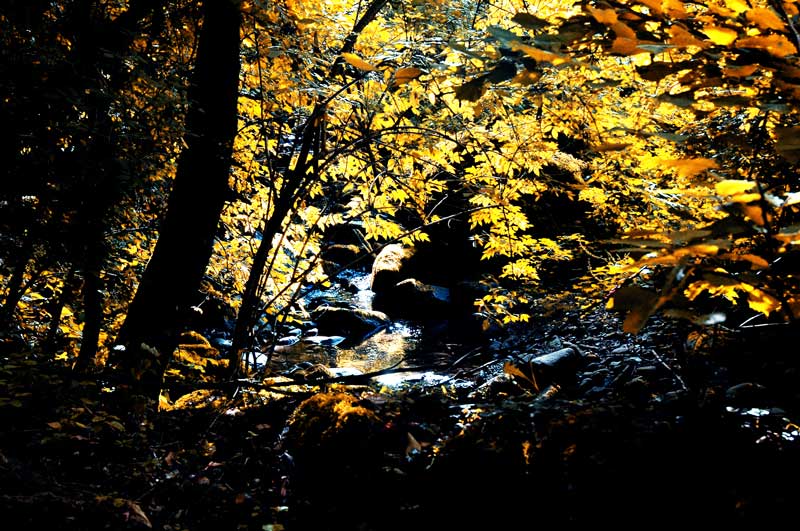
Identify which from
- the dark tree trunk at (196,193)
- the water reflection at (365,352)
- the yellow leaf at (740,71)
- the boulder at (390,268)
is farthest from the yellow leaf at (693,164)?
the boulder at (390,268)

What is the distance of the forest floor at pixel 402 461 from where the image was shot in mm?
2006

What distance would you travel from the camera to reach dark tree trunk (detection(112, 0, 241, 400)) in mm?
3834

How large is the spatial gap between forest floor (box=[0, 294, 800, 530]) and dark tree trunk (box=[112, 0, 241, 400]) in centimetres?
81

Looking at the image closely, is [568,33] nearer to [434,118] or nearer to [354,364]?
[434,118]

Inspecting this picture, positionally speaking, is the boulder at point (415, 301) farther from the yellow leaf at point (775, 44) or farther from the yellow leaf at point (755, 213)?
the yellow leaf at point (755, 213)

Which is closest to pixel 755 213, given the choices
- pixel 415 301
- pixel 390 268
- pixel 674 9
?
pixel 674 9

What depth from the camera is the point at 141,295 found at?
3863mm

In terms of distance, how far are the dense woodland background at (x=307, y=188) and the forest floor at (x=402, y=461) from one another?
0.06 feet

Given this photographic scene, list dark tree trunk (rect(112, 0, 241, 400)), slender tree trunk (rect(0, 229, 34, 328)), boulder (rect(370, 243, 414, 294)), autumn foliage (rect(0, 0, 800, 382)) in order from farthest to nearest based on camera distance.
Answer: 1. boulder (rect(370, 243, 414, 294))
2. dark tree trunk (rect(112, 0, 241, 400))
3. slender tree trunk (rect(0, 229, 34, 328))
4. autumn foliage (rect(0, 0, 800, 382))

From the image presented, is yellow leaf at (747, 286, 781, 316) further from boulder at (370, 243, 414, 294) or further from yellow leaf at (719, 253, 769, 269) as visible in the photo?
boulder at (370, 243, 414, 294)

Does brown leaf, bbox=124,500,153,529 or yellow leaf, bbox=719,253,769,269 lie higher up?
yellow leaf, bbox=719,253,769,269

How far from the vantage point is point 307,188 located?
4574 millimetres

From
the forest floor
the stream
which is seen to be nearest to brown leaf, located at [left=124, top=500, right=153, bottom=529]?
the forest floor

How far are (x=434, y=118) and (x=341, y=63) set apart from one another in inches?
36.4
